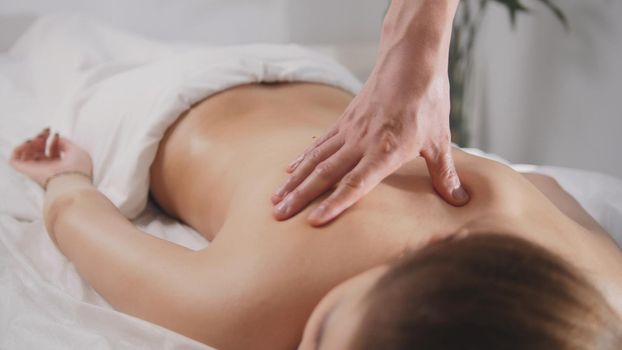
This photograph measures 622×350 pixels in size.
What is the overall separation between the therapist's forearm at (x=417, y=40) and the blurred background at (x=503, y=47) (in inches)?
49.2

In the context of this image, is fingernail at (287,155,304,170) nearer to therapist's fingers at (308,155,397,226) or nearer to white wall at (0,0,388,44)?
therapist's fingers at (308,155,397,226)

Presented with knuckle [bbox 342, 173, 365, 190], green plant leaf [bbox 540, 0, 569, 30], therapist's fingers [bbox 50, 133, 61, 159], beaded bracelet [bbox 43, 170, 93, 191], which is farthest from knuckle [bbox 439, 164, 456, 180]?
green plant leaf [bbox 540, 0, 569, 30]

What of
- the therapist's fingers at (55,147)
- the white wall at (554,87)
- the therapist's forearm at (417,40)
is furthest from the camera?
the white wall at (554,87)

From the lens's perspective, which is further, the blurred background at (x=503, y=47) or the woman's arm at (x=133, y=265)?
the blurred background at (x=503, y=47)

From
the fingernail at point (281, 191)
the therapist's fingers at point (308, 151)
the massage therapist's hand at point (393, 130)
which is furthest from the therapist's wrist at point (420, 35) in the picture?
the fingernail at point (281, 191)

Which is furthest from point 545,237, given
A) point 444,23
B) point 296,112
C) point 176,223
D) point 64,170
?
point 64,170

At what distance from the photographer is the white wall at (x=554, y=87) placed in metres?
2.11

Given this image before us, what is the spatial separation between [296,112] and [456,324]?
872mm

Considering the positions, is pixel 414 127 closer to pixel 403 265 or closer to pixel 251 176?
pixel 251 176

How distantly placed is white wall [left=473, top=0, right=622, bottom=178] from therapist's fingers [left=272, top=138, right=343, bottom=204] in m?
1.43

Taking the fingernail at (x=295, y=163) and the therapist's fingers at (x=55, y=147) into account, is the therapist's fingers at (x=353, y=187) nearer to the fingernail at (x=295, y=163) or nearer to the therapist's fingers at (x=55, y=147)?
the fingernail at (x=295, y=163)

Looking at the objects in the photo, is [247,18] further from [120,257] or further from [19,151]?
[120,257]

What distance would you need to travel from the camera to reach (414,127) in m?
0.96

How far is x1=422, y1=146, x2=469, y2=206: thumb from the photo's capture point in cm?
88
